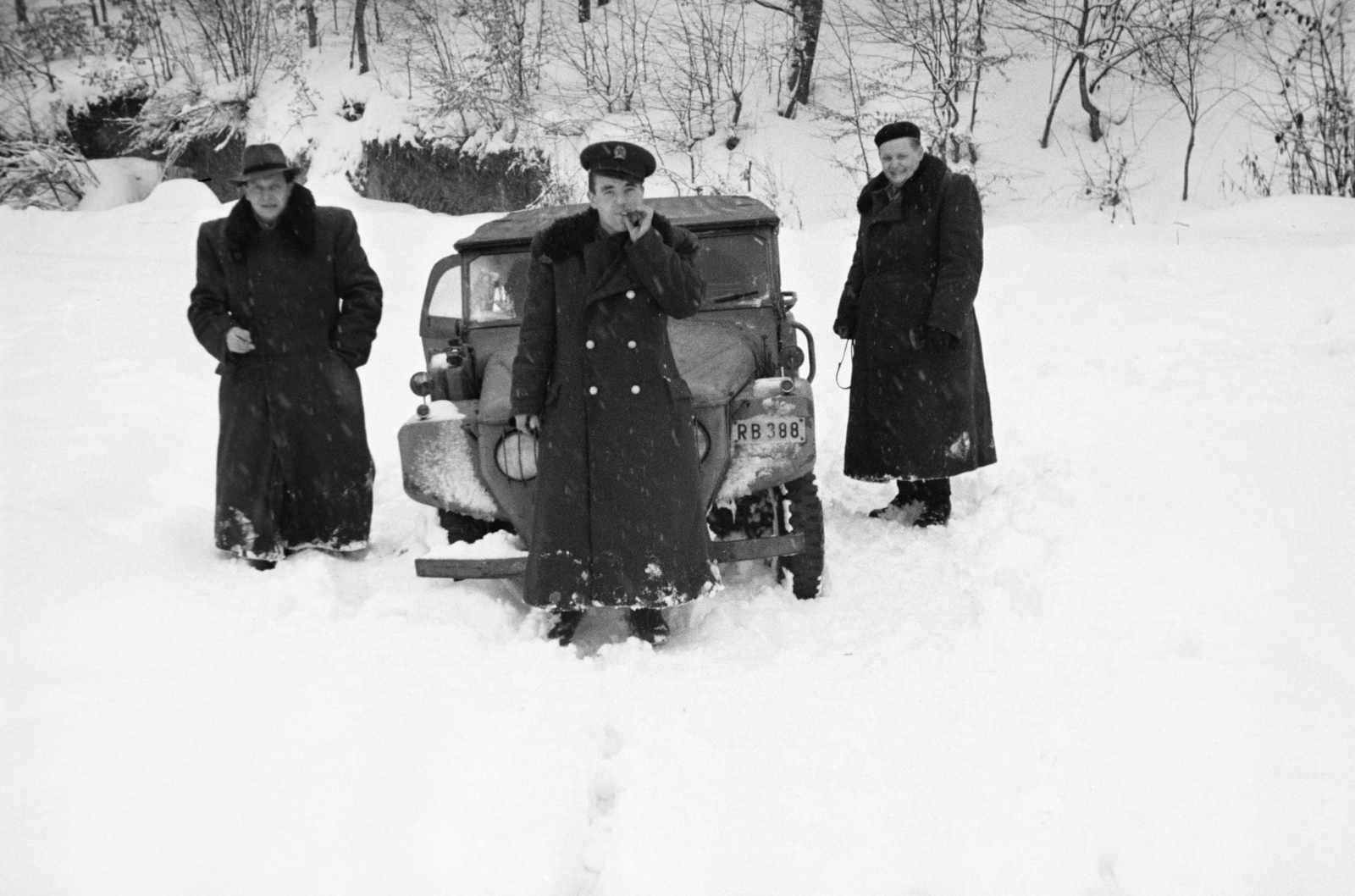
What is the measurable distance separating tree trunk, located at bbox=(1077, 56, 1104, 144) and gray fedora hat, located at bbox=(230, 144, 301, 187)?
11.1 meters

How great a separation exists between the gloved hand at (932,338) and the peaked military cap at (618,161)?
1963 millimetres

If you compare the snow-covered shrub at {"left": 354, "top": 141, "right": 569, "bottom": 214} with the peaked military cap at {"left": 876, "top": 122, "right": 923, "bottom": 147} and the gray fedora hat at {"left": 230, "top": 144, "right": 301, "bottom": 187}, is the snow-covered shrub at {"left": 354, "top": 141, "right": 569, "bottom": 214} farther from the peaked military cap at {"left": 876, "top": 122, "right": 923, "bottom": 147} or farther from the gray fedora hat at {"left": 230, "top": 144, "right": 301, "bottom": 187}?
the gray fedora hat at {"left": 230, "top": 144, "right": 301, "bottom": 187}

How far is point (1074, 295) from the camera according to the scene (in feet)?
28.3

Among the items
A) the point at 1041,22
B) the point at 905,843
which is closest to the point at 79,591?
the point at 905,843

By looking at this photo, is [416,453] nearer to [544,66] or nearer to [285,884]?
[285,884]

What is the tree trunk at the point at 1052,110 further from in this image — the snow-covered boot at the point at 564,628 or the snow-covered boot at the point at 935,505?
the snow-covered boot at the point at 564,628

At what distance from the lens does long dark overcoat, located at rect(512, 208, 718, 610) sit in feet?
12.1

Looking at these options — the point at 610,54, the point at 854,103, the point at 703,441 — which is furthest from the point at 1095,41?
the point at 703,441

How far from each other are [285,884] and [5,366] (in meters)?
6.16

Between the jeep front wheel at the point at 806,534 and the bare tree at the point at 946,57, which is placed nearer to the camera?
the jeep front wheel at the point at 806,534

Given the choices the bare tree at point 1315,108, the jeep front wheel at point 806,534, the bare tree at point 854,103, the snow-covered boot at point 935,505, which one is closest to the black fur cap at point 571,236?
the jeep front wheel at point 806,534

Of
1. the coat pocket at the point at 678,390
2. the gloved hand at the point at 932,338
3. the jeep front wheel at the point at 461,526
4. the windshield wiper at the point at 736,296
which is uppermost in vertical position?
the windshield wiper at the point at 736,296

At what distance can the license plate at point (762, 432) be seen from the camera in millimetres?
4328

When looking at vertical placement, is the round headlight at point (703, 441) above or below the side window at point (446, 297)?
below
